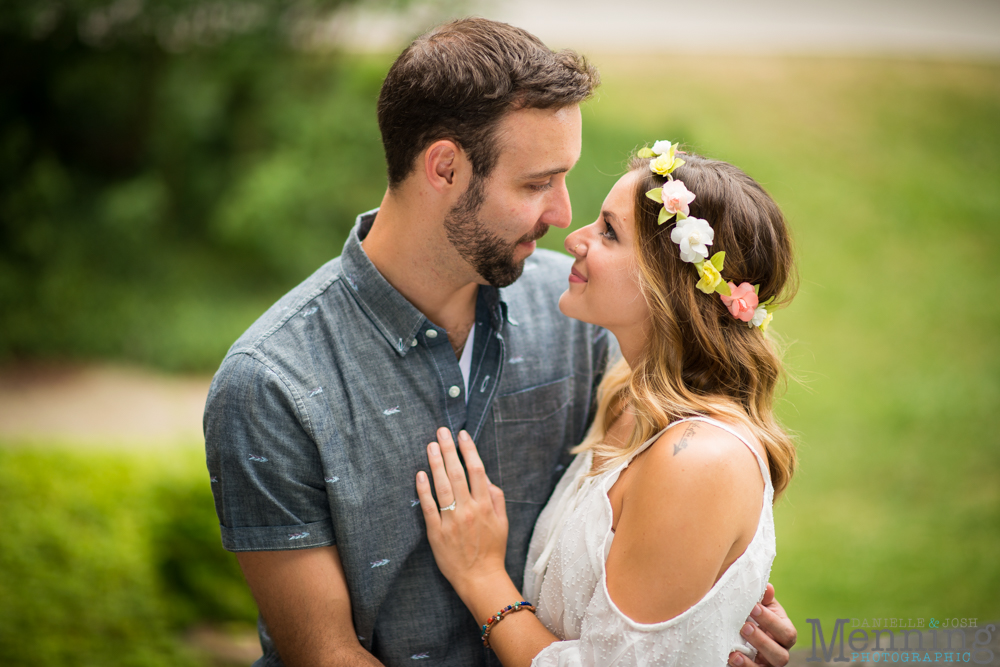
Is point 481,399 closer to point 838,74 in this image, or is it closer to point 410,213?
point 410,213

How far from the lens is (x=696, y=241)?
67.6 inches

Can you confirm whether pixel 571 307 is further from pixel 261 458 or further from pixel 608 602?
pixel 261 458

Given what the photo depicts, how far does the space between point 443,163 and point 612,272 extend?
0.47m

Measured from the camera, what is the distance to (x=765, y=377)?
72.9 inches

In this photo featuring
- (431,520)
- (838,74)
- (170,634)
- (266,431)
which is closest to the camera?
(266,431)

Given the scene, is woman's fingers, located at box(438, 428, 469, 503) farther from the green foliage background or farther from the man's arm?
the green foliage background

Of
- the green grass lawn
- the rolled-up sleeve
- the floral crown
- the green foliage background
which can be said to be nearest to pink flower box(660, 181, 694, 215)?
the floral crown

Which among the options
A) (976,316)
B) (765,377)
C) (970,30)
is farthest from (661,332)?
(970,30)

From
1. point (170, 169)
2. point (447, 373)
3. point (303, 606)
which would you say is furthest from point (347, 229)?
point (303, 606)

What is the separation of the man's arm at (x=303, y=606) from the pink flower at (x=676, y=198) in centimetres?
107

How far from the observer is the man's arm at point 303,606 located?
175 centimetres

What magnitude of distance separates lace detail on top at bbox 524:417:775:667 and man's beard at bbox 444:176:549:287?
0.55 meters

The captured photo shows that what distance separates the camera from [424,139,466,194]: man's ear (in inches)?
73.4

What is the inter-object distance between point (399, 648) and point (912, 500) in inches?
187
